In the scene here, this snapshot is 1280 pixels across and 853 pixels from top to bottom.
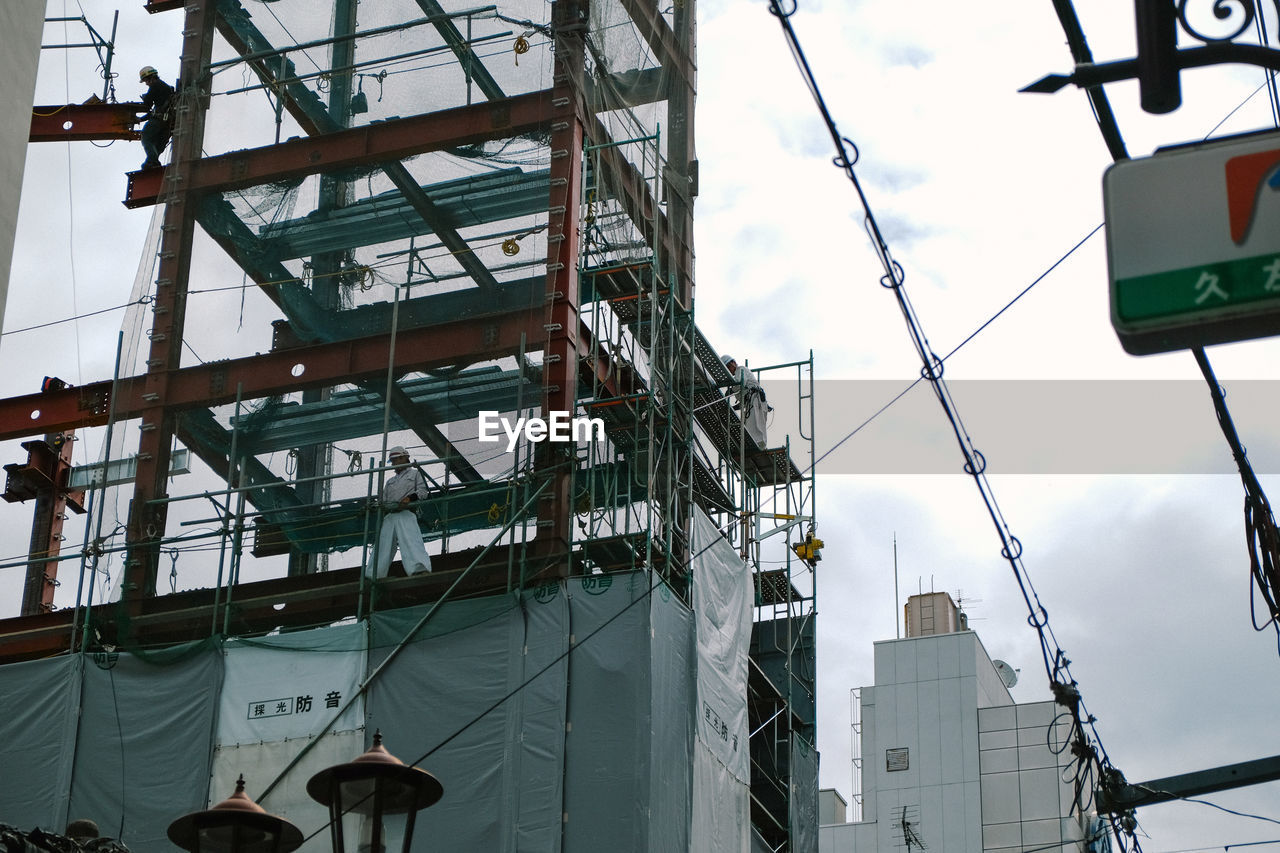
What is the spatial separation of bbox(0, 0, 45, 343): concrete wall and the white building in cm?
4944

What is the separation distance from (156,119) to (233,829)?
750 inches

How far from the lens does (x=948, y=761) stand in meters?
62.0

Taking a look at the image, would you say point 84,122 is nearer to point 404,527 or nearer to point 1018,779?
point 404,527

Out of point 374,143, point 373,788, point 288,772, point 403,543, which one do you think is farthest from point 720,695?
point 373,788

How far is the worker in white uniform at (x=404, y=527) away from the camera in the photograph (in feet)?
75.3

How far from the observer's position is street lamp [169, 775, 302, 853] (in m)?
11.0

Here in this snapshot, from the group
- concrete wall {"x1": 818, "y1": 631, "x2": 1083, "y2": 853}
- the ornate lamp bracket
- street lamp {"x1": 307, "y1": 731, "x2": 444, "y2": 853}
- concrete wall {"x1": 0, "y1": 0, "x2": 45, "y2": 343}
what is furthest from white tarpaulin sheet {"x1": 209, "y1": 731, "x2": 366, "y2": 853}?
concrete wall {"x1": 818, "y1": 631, "x2": 1083, "y2": 853}

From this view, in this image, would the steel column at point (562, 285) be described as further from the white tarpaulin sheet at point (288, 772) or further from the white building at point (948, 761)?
the white building at point (948, 761)

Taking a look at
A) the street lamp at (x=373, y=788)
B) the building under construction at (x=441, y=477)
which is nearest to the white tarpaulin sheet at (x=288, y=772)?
the building under construction at (x=441, y=477)

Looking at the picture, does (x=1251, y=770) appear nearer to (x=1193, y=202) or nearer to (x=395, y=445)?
(x=1193, y=202)

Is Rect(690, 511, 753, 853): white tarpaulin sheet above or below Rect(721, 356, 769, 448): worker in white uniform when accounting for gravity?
below

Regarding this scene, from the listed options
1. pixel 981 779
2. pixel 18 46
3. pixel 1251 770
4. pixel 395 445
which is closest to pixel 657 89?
pixel 395 445

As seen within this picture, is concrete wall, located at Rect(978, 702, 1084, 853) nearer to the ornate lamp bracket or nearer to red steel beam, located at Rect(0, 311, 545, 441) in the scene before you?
red steel beam, located at Rect(0, 311, 545, 441)

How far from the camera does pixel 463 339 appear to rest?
2427cm
